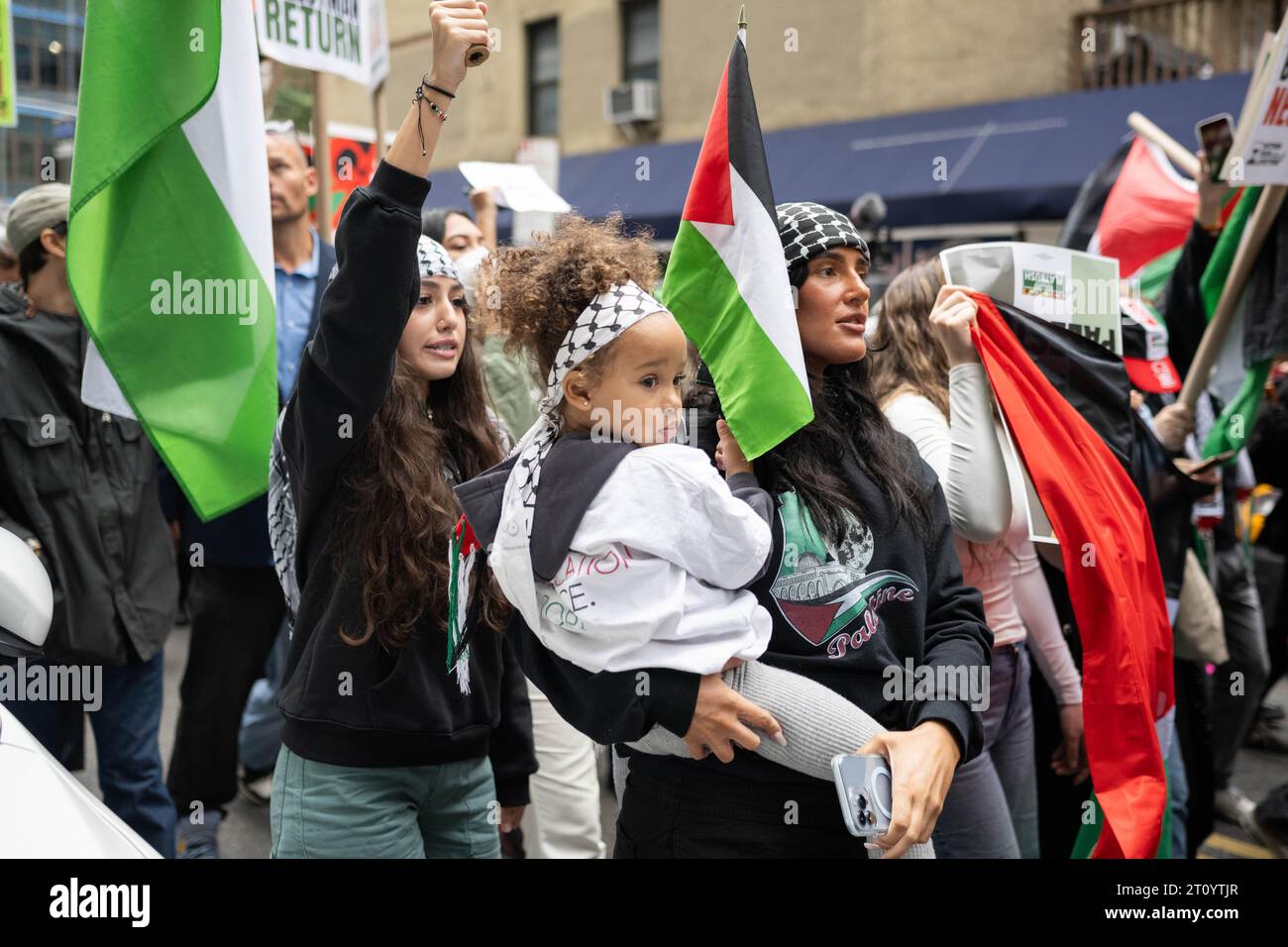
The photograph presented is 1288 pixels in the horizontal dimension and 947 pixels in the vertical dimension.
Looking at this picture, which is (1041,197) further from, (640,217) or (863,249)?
(863,249)

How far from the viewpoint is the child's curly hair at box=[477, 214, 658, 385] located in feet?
7.06

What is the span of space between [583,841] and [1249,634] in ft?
9.65

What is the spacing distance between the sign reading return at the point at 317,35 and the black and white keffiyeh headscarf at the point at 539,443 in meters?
3.02

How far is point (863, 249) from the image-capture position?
260cm

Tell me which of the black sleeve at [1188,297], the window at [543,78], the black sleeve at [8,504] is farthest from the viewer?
the window at [543,78]

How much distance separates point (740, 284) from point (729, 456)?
34 cm

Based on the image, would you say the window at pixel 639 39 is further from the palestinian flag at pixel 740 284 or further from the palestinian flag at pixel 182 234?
the palestinian flag at pixel 740 284

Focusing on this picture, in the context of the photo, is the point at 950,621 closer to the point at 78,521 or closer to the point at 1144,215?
the point at 78,521

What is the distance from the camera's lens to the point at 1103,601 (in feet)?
9.91

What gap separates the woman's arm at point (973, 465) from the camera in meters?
3.02

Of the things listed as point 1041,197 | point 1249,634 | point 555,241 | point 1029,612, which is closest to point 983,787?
point 1029,612

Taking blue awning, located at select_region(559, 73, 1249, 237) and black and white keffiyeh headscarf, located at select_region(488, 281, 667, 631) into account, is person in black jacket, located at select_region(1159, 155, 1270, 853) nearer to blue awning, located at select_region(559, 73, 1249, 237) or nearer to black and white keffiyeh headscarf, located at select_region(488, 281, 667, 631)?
black and white keffiyeh headscarf, located at select_region(488, 281, 667, 631)

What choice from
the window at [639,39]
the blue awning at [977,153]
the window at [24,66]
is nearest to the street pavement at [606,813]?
the blue awning at [977,153]

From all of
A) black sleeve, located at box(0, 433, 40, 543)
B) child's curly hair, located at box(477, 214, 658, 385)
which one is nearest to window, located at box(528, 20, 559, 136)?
black sleeve, located at box(0, 433, 40, 543)
